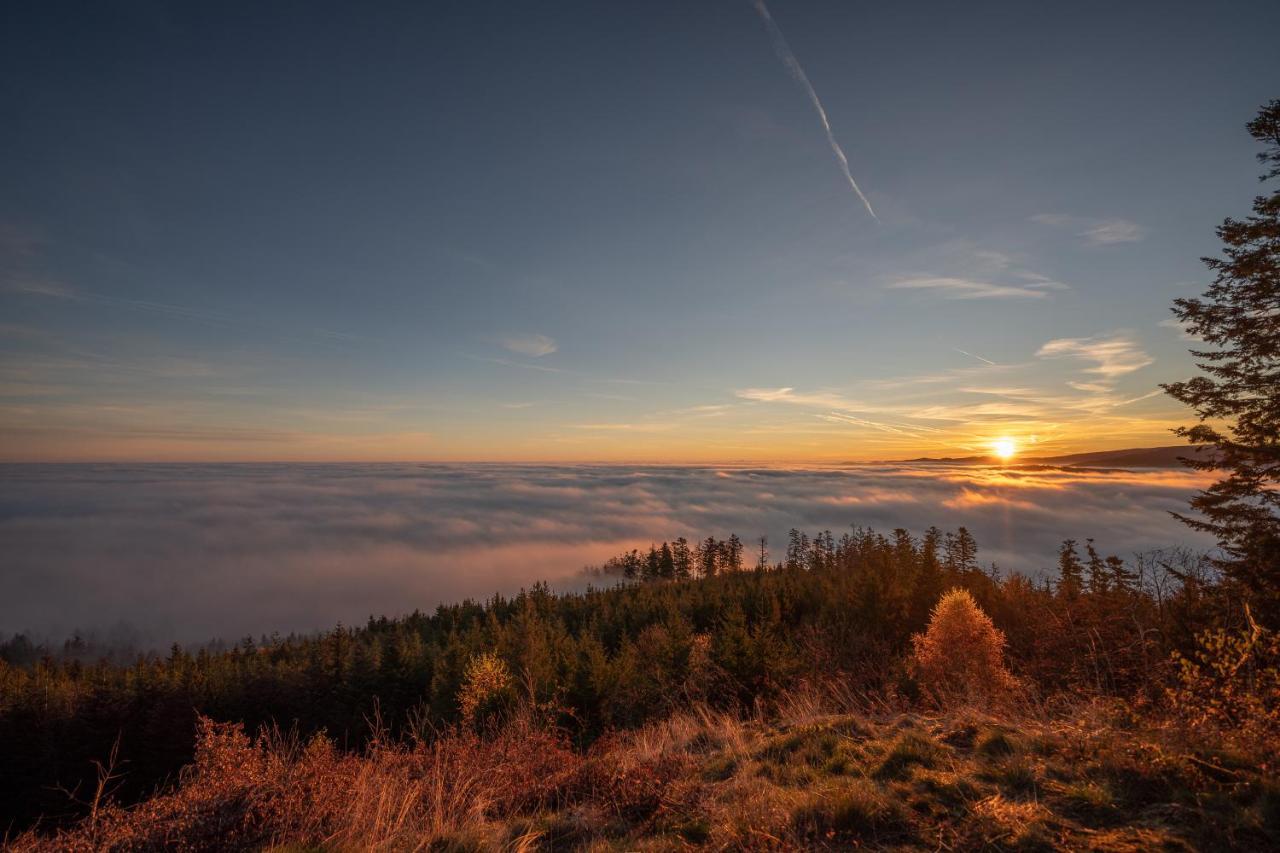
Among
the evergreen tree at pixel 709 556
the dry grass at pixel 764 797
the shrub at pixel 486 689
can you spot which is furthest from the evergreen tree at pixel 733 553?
the dry grass at pixel 764 797

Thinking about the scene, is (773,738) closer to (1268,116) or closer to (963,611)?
(1268,116)

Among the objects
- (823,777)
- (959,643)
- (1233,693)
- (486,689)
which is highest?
(1233,693)

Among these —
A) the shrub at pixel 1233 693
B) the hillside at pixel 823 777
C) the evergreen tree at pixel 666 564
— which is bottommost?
the evergreen tree at pixel 666 564

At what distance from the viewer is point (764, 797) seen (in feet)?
17.8

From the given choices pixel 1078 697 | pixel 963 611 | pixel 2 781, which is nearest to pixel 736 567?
pixel 963 611

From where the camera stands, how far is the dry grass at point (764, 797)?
14.8ft

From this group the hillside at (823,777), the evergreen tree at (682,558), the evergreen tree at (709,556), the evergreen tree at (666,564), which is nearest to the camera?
the hillside at (823,777)

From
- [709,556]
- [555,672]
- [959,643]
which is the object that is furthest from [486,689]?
[709,556]

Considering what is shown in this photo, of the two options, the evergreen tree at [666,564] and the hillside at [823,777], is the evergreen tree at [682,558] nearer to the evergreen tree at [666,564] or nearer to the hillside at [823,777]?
Result: the evergreen tree at [666,564]

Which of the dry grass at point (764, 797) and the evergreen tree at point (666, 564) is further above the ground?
the dry grass at point (764, 797)

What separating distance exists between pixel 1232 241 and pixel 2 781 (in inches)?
3331

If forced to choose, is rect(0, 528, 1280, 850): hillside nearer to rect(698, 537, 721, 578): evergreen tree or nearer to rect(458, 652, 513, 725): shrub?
rect(458, 652, 513, 725): shrub

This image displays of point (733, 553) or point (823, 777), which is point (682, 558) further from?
point (823, 777)

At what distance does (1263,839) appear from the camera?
395cm
